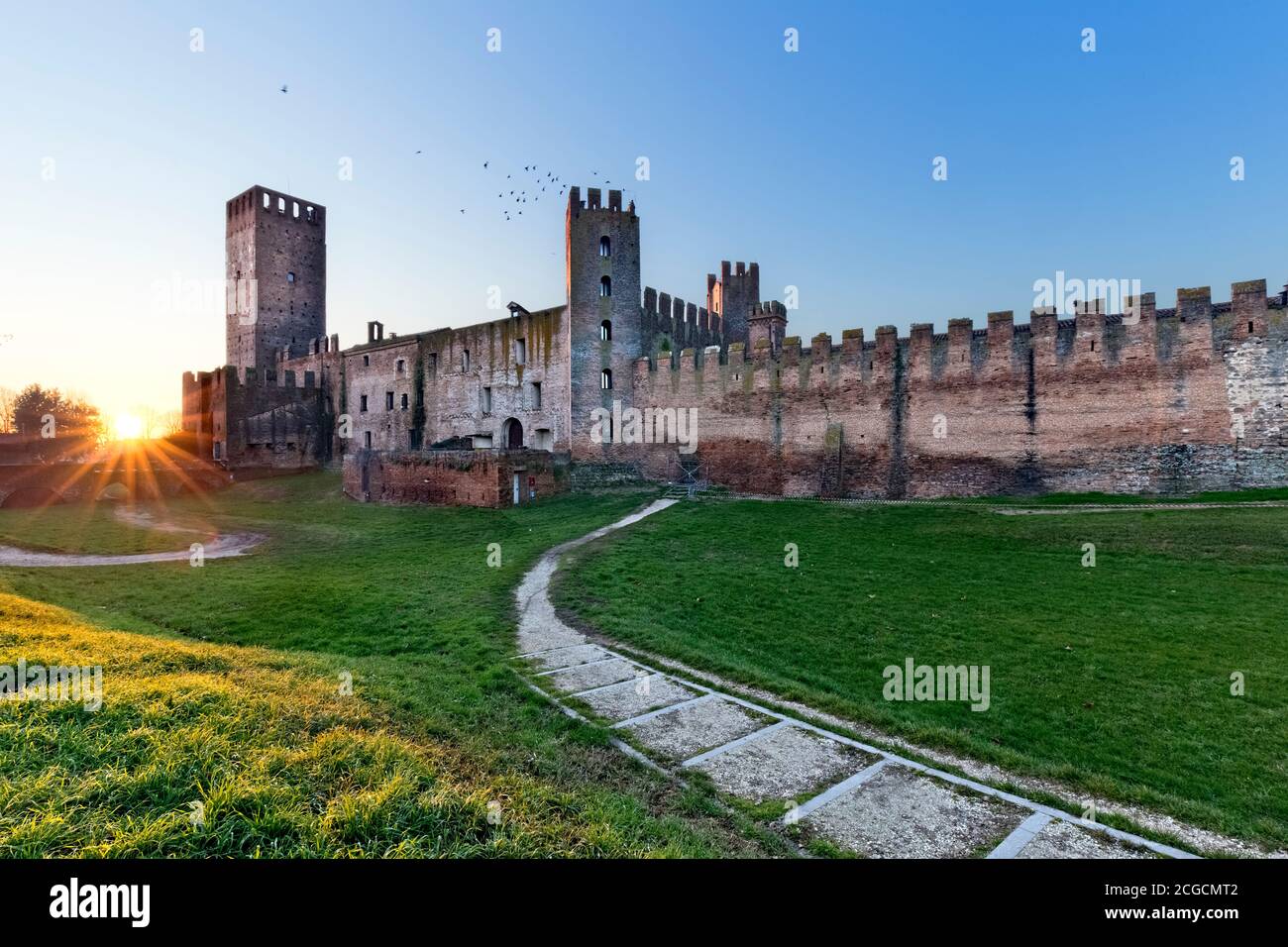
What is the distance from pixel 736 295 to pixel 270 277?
41.3 m

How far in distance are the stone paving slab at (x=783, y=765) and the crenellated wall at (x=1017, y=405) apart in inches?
855

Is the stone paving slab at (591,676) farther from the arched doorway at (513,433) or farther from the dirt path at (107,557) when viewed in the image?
the arched doorway at (513,433)

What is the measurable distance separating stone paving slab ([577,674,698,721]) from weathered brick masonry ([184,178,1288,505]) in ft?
64.2

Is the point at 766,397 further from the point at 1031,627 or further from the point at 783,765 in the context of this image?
the point at 783,765

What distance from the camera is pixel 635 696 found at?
6723 millimetres

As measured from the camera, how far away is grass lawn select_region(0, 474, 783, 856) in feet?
10.1

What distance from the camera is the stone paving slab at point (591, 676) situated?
7.07m

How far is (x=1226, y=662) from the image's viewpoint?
768 cm

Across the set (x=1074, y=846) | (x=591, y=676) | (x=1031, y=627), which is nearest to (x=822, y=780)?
(x=1074, y=846)

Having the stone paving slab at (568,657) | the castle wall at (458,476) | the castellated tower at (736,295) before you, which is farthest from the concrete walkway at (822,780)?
the castellated tower at (736,295)

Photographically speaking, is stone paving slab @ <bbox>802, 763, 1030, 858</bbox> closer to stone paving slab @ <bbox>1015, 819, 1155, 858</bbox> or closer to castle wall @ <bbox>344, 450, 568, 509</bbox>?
stone paving slab @ <bbox>1015, 819, 1155, 858</bbox>

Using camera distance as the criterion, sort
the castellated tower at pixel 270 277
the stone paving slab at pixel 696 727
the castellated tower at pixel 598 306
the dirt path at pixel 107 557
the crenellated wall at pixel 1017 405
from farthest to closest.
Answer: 1. the castellated tower at pixel 270 277
2. the castellated tower at pixel 598 306
3. the crenellated wall at pixel 1017 405
4. the dirt path at pixel 107 557
5. the stone paving slab at pixel 696 727
